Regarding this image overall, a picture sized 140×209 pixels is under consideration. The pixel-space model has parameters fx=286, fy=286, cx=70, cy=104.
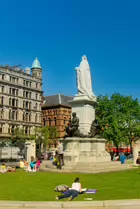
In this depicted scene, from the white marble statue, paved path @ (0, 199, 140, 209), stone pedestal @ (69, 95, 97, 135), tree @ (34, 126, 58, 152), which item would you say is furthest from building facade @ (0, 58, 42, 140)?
paved path @ (0, 199, 140, 209)

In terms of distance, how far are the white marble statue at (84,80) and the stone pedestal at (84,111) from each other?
0.64 metres

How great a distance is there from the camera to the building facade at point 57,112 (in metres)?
91.7

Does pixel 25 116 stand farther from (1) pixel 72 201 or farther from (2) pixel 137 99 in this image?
(1) pixel 72 201

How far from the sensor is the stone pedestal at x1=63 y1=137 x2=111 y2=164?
75.9 ft

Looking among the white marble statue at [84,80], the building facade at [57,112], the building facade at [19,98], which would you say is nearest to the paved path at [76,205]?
the white marble statue at [84,80]

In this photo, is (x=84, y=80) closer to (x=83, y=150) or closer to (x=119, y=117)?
(x=83, y=150)

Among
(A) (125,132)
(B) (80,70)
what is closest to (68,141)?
(B) (80,70)

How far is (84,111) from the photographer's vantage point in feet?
84.4

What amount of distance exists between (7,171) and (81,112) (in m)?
8.15

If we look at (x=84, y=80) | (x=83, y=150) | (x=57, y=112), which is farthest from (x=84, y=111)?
(x=57, y=112)

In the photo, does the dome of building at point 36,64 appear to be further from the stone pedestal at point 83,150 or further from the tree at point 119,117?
the stone pedestal at point 83,150

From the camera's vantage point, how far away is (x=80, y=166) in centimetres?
2162

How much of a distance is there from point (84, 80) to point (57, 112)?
6558cm

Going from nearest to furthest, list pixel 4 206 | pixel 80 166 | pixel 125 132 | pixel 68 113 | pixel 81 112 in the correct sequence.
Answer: pixel 4 206, pixel 80 166, pixel 81 112, pixel 125 132, pixel 68 113
